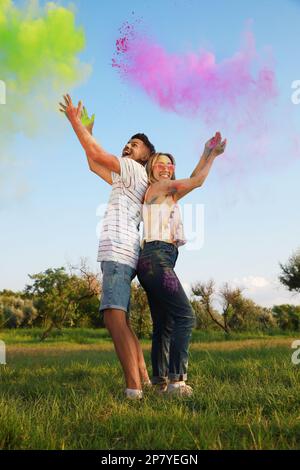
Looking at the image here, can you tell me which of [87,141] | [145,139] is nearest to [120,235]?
[87,141]

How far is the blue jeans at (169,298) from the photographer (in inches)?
173

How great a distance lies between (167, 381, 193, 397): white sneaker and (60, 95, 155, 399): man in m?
0.28

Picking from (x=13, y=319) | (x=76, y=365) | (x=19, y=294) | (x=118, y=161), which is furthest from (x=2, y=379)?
(x=19, y=294)

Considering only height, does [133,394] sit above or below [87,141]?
below

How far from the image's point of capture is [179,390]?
430cm

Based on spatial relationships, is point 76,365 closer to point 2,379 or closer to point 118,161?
point 2,379

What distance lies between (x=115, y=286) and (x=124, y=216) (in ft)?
2.07

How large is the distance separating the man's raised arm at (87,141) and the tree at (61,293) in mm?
12054

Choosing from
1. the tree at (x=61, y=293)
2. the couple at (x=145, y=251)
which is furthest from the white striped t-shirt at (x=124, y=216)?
the tree at (x=61, y=293)

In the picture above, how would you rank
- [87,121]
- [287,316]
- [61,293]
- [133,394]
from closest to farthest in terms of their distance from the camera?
[133,394]
[87,121]
[61,293]
[287,316]

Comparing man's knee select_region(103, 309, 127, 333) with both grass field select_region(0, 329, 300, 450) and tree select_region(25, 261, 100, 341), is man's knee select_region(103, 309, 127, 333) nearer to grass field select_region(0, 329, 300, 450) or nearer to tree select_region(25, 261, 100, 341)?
grass field select_region(0, 329, 300, 450)

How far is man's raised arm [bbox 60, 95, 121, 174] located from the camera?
4.45 metres

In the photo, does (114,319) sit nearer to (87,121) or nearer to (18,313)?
(87,121)

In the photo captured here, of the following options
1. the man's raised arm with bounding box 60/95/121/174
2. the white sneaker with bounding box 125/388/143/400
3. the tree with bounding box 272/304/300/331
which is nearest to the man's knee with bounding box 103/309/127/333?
the white sneaker with bounding box 125/388/143/400
